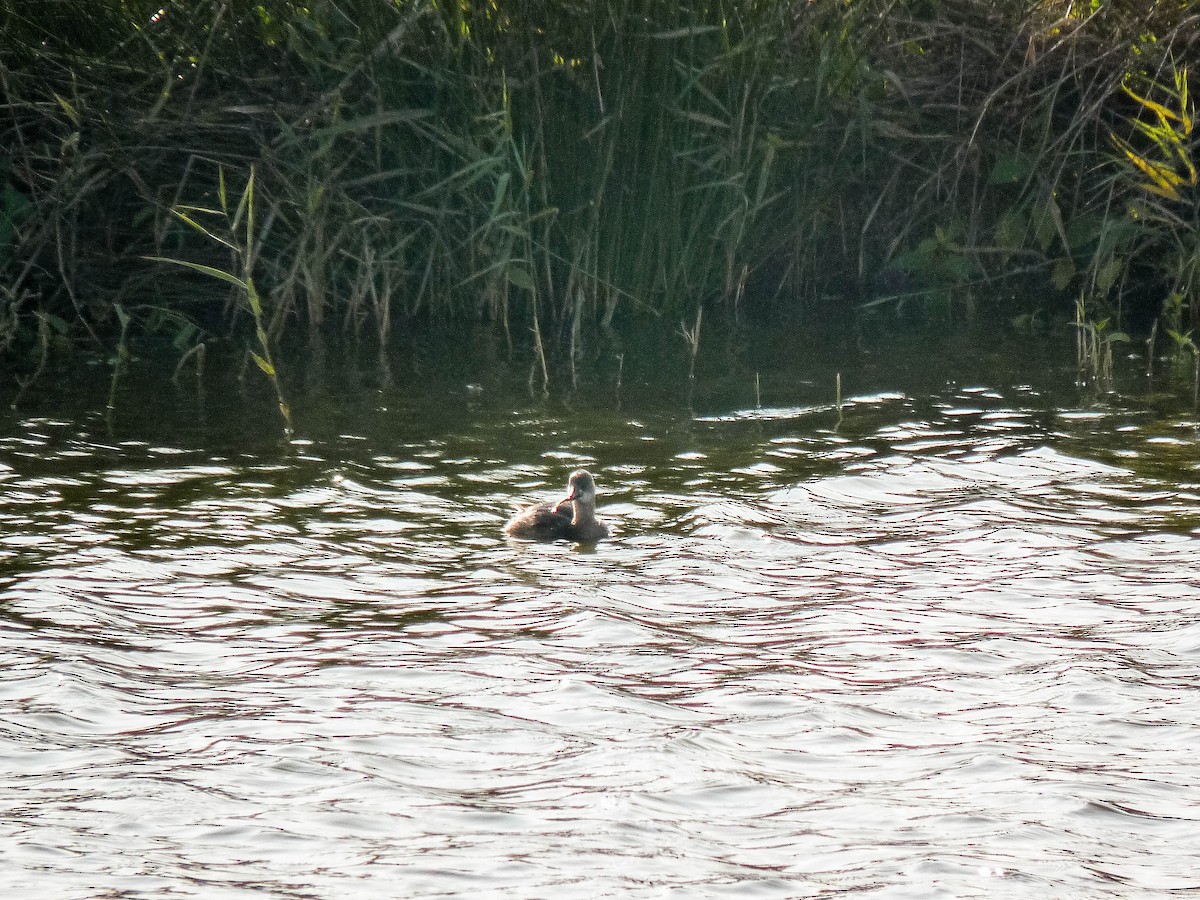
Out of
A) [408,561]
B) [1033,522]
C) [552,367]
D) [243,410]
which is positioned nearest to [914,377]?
[552,367]

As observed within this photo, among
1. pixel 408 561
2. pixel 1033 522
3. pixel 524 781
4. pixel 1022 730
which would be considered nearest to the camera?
pixel 524 781

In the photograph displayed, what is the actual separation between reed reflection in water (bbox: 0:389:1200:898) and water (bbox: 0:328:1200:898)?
16 millimetres

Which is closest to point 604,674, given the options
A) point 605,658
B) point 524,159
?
point 605,658

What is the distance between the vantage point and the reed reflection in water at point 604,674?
4.01m

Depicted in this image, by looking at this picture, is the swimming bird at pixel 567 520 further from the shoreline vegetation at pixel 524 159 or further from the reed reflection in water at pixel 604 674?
the shoreline vegetation at pixel 524 159

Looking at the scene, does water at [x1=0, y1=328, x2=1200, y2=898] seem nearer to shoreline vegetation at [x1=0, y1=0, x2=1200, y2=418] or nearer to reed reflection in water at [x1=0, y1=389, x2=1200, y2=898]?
reed reflection in water at [x1=0, y1=389, x2=1200, y2=898]

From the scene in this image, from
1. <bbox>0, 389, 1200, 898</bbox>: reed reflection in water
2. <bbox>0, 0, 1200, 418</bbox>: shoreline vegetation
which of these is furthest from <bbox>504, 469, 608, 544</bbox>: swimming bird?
<bbox>0, 0, 1200, 418</bbox>: shoreline vegetation

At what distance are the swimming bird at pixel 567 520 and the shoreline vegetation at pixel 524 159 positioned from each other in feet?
11.5

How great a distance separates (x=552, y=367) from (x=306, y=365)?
1643 millimetres

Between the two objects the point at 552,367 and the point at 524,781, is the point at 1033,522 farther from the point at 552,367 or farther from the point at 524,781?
the point at 552,367

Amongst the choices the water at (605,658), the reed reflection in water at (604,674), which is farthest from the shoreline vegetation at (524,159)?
the reed reflection in water at (604,674)

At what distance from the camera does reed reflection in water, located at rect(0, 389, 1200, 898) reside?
401 cm

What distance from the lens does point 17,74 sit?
10742 mm

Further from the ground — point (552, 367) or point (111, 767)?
point (552, 367)
